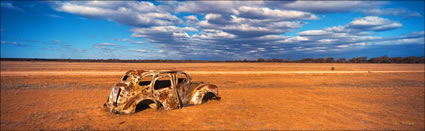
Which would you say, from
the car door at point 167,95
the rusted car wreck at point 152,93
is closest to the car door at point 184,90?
the rusted car wreck at point 152,93

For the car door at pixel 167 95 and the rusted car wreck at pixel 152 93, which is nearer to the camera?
the rusted car wreck at pixel 152 93

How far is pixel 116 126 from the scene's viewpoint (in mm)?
6234

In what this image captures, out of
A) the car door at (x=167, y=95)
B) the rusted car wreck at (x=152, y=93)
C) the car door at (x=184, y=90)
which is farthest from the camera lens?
the car door at (x=184, y=90)

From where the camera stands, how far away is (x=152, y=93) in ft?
24.5

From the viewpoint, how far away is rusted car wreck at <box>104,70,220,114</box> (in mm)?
7156

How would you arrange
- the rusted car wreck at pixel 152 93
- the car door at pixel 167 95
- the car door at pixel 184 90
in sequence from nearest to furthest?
1. the rusted car wreck at pixel 152 93
2. the car door at pixel 167 95
3. the car door at pixel 184 90

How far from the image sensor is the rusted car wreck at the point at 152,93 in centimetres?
716

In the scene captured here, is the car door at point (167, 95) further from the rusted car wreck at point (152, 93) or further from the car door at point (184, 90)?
the car door at point (184, 90)

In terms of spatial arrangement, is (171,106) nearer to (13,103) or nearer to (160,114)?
(160,114)

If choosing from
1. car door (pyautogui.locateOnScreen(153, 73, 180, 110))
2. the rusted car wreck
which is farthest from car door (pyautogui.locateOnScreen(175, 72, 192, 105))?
car door (pyautogui.locateOnScreen(153, 73, 180, 110))

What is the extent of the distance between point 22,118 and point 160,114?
453 cm

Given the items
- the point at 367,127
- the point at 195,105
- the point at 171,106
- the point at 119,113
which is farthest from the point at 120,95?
the point at 367,127

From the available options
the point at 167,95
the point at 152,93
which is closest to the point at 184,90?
the point at 167,95

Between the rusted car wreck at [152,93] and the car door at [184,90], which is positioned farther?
the car door at [184,90]
